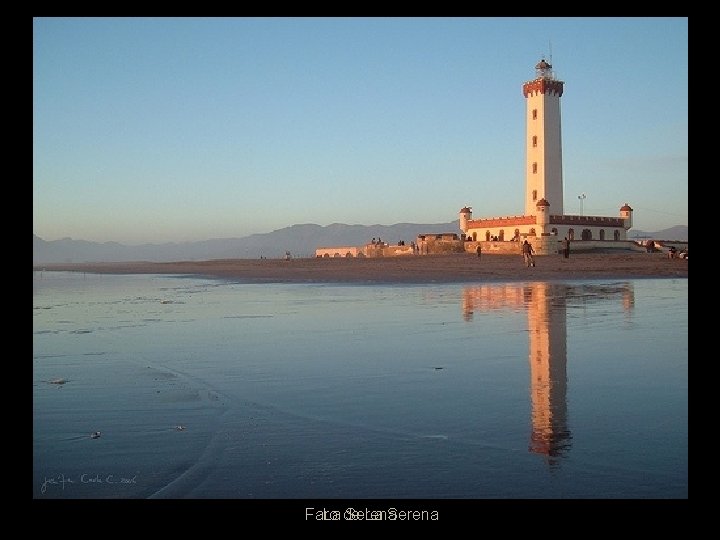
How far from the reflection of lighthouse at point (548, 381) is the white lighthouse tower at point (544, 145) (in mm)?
44186

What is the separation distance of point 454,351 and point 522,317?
391 centimetres

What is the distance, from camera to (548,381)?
6590mm

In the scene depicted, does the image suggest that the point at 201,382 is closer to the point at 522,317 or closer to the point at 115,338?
the point at 115,338

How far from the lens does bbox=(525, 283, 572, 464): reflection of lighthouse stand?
460 cm

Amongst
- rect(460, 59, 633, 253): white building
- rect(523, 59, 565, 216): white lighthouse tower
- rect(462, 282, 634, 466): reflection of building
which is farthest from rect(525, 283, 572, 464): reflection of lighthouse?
rect(523, 59, 565, 216): white lighthouse tower

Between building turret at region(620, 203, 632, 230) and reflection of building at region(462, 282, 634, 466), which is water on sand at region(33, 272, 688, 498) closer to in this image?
reflection of building at region(462, 282, 634, 466)

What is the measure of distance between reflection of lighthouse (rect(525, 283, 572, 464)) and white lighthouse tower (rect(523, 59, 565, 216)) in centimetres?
4419

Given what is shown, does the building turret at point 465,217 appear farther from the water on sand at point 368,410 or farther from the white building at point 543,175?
the water on sand at point 368,410

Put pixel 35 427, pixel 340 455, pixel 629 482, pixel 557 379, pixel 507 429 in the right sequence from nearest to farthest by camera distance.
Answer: pixel 629 482 → pixel 340 455 → pixel 507 429 → pixel 35 427 → pixel 557 379

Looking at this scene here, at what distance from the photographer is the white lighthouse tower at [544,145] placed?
55.2 m
